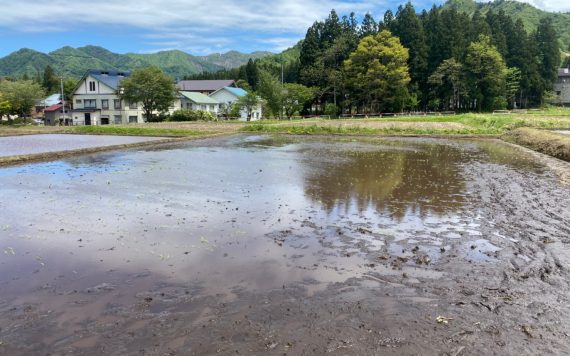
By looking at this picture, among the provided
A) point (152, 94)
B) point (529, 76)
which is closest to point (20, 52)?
point (152, 94)

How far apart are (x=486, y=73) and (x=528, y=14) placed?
95506 millimetres

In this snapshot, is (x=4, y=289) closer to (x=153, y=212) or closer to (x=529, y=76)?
(x=153, y=212)

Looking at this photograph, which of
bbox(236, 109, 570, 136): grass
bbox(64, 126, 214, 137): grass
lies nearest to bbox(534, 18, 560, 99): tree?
bbox(236, 109, 570, 136): grass

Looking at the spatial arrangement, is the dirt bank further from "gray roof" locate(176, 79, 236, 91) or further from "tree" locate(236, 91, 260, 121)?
"gray roof" locate(176, 79, 236, 91)

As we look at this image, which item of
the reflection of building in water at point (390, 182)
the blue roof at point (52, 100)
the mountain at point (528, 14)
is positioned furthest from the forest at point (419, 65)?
the mountain at point (528, 14)

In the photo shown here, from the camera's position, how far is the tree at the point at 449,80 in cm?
4597

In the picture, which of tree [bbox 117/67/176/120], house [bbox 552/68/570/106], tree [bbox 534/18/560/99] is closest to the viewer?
tree [bbox 117/67/176/120]

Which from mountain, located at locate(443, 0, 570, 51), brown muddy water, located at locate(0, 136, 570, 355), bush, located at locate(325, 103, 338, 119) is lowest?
brown muddy water, located at locate(0, 136, 570, 355)

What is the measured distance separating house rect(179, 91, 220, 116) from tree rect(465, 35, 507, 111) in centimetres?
3220

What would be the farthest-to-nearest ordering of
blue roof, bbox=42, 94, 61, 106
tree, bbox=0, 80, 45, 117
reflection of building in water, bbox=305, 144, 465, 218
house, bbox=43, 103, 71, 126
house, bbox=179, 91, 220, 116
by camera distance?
blue roof, bbox=42, 94, 61, 106 → house, bbox=179, 91, 220, 116 → house, bbox=43, 103, 71, 126 → tree, bbox=0, 80, 45, 117 → reflection of building in water, bbox=305, 144, 465, 218

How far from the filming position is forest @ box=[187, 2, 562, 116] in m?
45.5

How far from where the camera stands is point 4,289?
4.91 meters

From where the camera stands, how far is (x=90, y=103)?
51656 mm

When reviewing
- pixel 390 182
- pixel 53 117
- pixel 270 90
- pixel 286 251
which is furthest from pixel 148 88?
pixel 286 251
